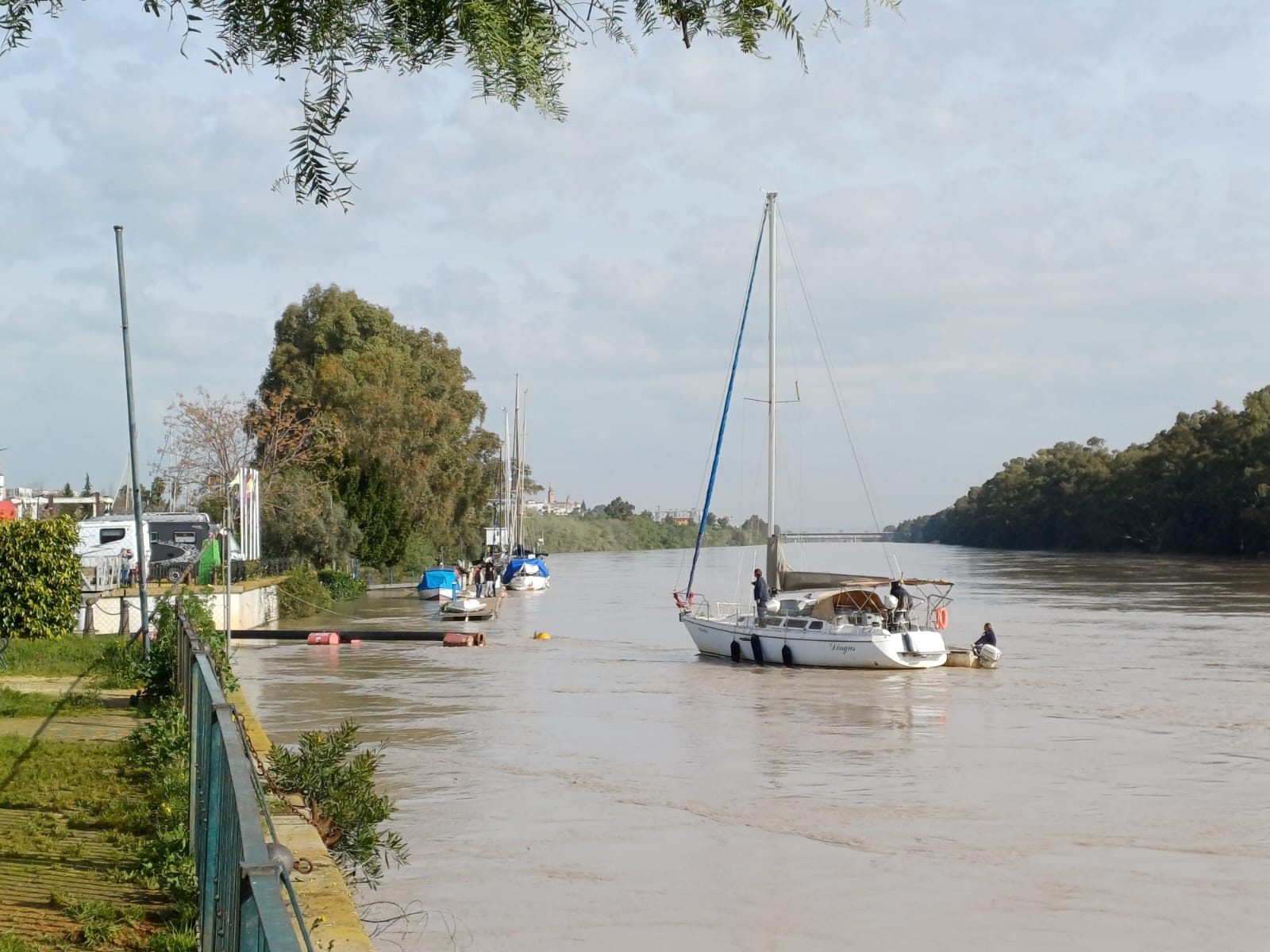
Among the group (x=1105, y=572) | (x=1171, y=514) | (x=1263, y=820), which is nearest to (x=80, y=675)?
(x=1263, y=820)

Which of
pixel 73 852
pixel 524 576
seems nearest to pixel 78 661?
pixel 73 852

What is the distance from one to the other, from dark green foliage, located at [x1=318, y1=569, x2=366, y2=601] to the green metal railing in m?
50.8

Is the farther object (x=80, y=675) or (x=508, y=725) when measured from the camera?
(x=508, y=725)

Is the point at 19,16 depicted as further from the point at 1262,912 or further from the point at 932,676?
the point at 932,676

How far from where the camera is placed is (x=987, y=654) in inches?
1462

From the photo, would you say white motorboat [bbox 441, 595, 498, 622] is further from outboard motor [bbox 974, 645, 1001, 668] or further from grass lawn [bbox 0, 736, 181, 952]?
grass lawn [bbox 0, 736, 181, 952]

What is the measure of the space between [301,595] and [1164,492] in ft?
304

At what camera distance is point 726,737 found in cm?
2428

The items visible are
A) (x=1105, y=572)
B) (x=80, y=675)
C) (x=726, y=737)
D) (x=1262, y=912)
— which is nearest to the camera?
(x=1262, y=912)

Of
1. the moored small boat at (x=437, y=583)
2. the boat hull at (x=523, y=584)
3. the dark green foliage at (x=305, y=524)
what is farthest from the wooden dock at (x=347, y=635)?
the boat hull at (x=523, y=584)

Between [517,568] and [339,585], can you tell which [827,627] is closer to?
[339,585]

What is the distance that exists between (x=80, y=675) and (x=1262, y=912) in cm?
1506

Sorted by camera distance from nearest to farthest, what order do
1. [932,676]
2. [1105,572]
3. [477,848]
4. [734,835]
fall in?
[477,848]
[734,835]
[932,676]
[1105,572]

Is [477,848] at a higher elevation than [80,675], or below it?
below
